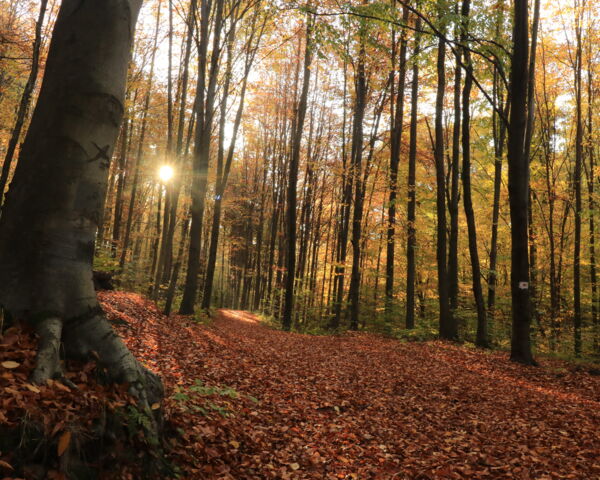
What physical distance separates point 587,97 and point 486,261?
9.63 meters

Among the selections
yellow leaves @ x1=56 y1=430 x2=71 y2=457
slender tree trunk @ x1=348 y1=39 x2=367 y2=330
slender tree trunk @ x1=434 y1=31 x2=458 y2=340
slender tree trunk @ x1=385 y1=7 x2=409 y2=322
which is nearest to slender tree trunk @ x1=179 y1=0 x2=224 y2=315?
slender tree trunk @ x1=348 y1=39 x2=367 y2=330

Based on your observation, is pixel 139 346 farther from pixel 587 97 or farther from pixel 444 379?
pixel 587 97

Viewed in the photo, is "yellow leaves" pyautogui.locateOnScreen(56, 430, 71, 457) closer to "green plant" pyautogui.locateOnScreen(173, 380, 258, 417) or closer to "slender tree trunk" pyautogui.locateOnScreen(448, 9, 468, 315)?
"green plant" pyautogui.locateOnScreen(173, 380, 258, 417)

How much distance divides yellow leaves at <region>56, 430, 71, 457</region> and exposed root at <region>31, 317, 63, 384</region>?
45cm

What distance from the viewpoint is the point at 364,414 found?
5.48 metres

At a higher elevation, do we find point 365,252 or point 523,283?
point 365,252

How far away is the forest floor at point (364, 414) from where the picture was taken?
376 cm

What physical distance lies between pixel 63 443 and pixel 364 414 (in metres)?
4.29

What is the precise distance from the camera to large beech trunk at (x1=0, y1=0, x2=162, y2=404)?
283 cm

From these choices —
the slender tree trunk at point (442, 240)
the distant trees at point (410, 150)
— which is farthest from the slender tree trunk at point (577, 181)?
the slender tree trunk at point (442, 240)

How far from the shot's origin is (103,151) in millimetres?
3135

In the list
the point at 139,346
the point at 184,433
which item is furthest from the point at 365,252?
the point at 184,433

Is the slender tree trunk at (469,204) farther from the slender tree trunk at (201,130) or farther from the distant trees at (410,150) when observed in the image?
the slender tree trunk at (201,130)

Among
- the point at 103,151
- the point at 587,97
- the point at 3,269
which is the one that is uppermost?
the point at 587,97
